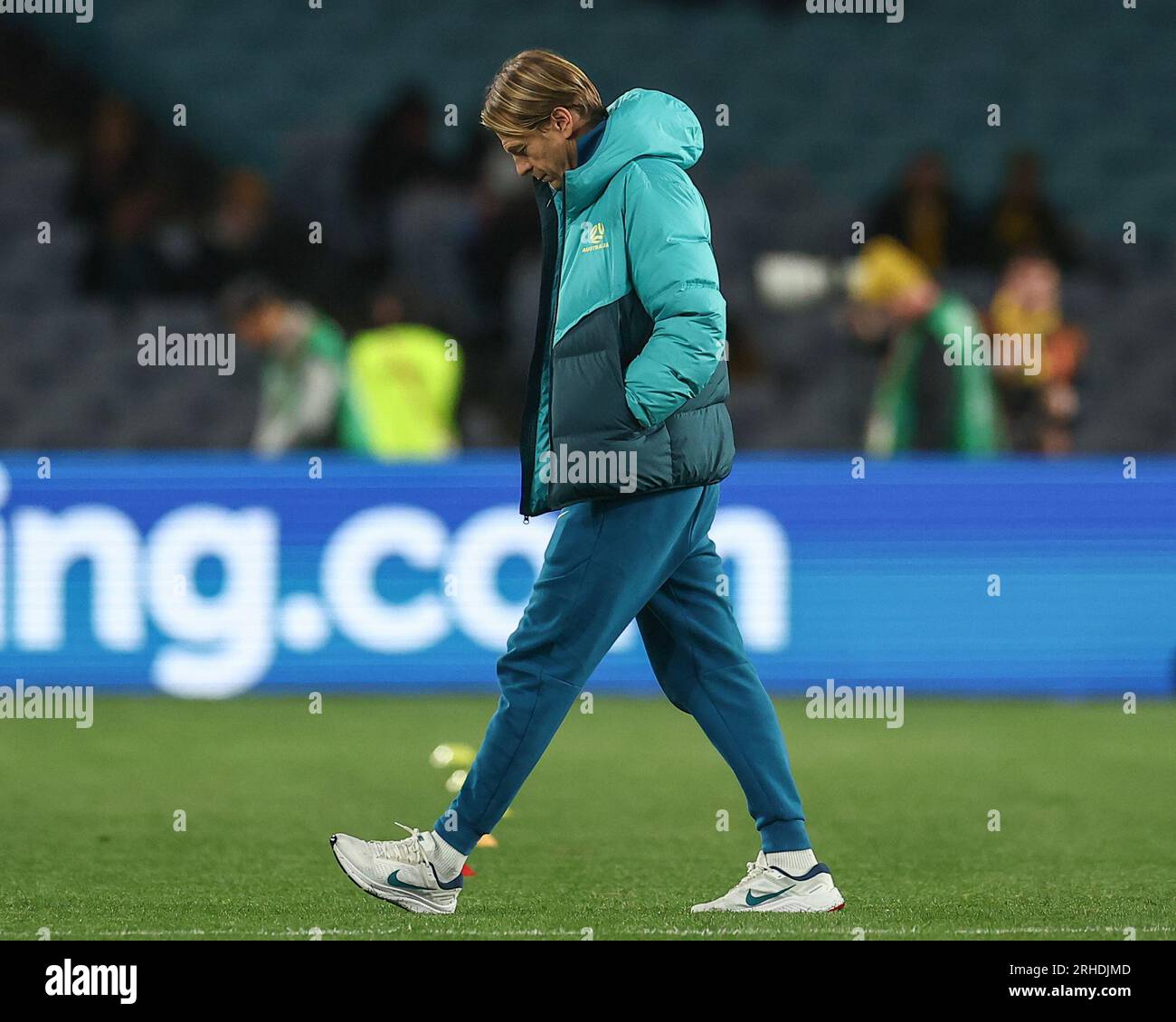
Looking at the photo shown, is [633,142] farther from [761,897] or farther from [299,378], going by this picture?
[299,378]

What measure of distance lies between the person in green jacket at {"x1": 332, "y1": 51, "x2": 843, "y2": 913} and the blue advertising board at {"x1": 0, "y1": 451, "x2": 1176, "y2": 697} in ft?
15.0

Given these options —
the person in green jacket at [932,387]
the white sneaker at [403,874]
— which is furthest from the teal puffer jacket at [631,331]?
the person in green jacket at [932,387]

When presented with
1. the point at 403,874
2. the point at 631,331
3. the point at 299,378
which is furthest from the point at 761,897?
the point at 299,378

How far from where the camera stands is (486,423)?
14.1 meters

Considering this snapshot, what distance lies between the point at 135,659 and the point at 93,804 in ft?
8.81

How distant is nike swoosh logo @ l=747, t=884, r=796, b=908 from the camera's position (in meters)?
5.06

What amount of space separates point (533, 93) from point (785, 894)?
198 centimetres

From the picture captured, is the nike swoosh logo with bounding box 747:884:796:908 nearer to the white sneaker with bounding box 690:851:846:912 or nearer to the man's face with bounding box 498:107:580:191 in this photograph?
the white sneaker with bounding box 690:851:846:912

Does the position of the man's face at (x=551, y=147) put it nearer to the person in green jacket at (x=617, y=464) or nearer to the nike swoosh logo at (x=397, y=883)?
the person in green jacket at (x=617, y=464)

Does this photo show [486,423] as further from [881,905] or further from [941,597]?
[881,905]

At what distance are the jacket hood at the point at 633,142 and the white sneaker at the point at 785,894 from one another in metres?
1.66

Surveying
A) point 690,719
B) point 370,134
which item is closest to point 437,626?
point 690,719

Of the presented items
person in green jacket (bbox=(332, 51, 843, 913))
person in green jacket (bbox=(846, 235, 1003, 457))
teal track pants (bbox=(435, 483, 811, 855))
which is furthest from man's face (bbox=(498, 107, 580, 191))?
person in green jacket (bbox=(846, 235, 1003, 457))

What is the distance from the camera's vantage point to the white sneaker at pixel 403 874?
500 cm
